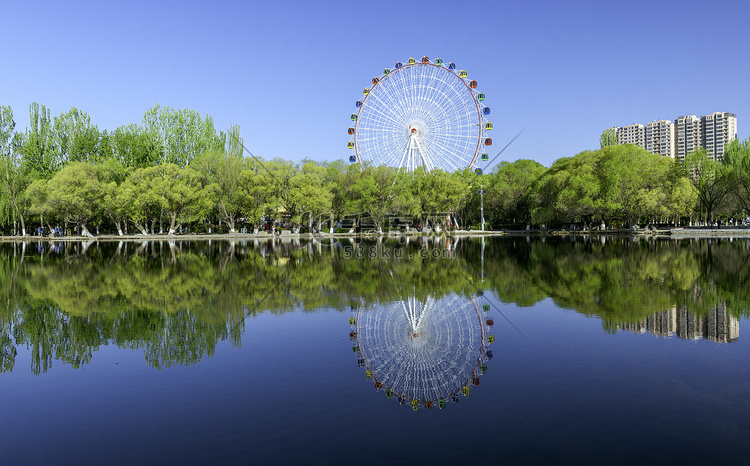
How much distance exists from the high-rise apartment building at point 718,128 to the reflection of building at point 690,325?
19831 centimetres

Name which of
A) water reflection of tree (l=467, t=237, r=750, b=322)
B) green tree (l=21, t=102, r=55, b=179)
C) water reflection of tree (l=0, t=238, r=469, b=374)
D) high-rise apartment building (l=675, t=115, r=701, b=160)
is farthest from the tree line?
high-rise apartment building (l=675, t=115, r=701, b=160)

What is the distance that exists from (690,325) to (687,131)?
198167mm

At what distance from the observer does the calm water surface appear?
6.35 meters

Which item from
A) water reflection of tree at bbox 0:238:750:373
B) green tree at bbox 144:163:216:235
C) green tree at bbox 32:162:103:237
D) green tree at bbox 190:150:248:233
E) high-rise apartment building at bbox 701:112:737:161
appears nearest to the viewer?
water reflection of tree at bbox 0:238:750:373

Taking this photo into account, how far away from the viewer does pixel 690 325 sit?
12.7 m

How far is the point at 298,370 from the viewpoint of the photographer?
9.48 meters

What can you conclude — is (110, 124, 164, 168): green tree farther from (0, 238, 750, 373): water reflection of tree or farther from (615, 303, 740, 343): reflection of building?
(615, 303, 740, 343): reflection of building

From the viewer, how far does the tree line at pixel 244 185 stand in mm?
70000

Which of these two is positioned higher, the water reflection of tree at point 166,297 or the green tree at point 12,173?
the green tree at point 12,173

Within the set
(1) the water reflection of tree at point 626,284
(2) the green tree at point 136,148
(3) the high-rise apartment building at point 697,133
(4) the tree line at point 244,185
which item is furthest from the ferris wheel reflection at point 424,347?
(3) the high-rise apartment building at point 697,133

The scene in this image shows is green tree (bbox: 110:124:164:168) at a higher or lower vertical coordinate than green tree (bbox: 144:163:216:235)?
higher

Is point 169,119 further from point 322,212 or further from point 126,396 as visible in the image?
point 126,396

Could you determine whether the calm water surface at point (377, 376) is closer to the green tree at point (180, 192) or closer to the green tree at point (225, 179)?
the green tree at point (180, 192)

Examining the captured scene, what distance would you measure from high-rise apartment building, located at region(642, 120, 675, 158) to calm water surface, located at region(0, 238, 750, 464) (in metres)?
189
